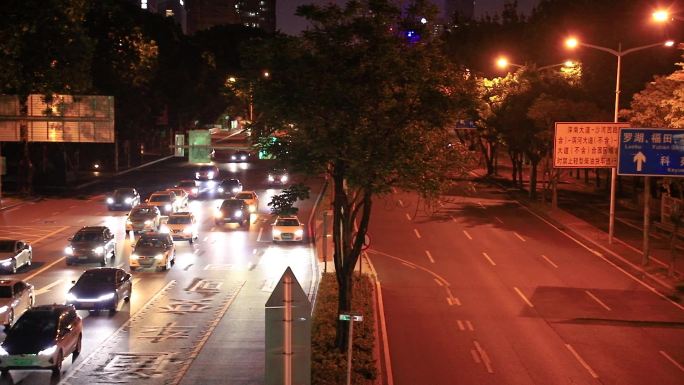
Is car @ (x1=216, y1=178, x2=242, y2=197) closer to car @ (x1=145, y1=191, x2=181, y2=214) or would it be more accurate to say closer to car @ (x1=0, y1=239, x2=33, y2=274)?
car @ (x1=145, y1=191, x2=181, y2=214)

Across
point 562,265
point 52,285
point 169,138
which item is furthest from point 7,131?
point 169,138

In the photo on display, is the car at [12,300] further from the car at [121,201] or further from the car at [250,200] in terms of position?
the car at [121,201]

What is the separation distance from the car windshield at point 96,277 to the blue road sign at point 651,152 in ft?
68.3

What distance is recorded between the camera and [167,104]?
110 m

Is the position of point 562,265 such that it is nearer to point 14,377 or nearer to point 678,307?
point 678,307

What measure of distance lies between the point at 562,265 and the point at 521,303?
8.77m

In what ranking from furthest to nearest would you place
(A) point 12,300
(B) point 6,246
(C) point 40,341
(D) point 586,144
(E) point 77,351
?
(D) point 586,144, (B) point 6,246, (A) point 12,300, (E) point 77,351, (C) point 40,341

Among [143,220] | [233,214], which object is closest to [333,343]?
[143,220]

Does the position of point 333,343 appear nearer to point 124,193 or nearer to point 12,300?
point 12,300

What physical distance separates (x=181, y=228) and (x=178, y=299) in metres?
14.5

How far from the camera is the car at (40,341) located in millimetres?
21000

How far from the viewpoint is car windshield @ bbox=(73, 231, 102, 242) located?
A: 126 ft

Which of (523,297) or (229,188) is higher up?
(229,188)

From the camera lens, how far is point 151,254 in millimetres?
36875
